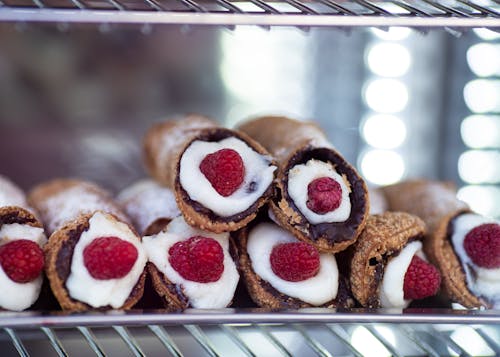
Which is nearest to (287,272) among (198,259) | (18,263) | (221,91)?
(198,259)

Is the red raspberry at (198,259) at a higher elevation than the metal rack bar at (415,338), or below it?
higher

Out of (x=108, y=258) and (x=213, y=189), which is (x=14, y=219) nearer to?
(x=108, y=258)

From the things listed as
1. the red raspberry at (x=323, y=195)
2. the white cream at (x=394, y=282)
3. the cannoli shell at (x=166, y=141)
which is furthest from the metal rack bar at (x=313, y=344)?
the cannoli shell at (x=166, y=141)

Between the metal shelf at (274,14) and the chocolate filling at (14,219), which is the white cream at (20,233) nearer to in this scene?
the chocolate filling at (14,219)

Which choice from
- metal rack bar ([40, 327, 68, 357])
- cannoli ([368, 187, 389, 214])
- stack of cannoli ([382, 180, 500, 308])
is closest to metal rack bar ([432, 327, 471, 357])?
stack of cannoli ([382, 180, 500, 308])

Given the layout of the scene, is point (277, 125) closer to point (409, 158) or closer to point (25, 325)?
point (25, 325)

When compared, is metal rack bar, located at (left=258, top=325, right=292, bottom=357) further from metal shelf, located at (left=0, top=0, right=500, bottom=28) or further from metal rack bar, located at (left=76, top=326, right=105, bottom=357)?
metal shelf, located at (left=0, top=0, right=500, bottom=28)
